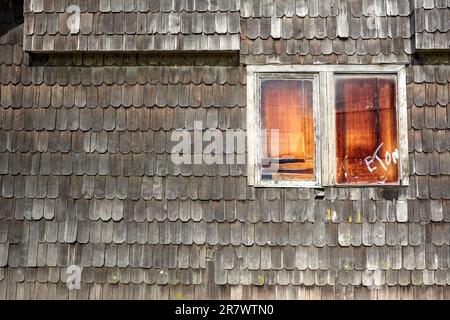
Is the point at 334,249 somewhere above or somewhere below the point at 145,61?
below

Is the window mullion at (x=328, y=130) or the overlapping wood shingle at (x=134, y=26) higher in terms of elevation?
the overlapping wood shingle at (x=134, y=26)

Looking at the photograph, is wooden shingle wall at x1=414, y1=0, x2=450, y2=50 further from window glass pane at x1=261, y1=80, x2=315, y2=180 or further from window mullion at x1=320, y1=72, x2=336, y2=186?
window glass pane at x1=261, y1=80, x2=315, y2=180

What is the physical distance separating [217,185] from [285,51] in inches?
57.6

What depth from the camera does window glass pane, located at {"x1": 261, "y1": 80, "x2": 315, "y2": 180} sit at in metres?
5.07

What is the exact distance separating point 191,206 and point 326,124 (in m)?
1.52

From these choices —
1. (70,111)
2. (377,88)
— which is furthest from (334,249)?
(70,111)

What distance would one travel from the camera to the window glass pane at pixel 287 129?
16.6 ft

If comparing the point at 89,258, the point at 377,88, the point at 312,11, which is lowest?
the point at 89,258

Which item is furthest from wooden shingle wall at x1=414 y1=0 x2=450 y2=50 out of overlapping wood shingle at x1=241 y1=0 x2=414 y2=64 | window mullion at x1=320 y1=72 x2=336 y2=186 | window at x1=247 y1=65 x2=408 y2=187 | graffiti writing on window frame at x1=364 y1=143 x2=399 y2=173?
graffiti writing on window frame at x1=364 y1=143 x2=399 y2=173

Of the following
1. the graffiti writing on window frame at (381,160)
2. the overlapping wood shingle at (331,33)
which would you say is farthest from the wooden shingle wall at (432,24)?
the graffiti writing on window frame at (381,160)

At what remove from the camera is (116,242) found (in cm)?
497

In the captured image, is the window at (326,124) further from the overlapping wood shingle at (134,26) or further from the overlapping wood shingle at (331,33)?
the overlapping wood shingle at (134,26)

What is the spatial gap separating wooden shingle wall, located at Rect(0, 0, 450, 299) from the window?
0.12 metres

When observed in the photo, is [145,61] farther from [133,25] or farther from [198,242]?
[198,242]
